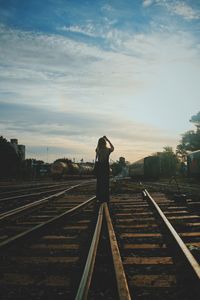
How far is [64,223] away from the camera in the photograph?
6434 millimetres

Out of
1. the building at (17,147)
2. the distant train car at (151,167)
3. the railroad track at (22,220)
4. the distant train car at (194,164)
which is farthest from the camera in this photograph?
the building at (17,147)

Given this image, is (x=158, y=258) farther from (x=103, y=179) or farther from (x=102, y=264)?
(x=103, y=179)

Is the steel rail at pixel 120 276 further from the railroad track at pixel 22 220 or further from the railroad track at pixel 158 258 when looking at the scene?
the railroad track at pixel 22 220

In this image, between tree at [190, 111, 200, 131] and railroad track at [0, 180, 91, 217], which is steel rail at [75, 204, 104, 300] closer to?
railroad track at [0, 180, 91, 217]

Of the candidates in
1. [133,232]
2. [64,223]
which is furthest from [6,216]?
[133,232]

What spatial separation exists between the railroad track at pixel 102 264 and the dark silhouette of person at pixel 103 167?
3404mm

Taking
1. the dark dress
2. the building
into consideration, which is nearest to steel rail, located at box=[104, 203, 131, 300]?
the dark dress

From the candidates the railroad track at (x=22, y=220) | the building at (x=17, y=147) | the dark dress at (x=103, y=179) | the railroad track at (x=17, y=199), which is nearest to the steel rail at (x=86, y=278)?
the railroad track at (x=22, y=220)

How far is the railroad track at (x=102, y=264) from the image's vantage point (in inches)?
114

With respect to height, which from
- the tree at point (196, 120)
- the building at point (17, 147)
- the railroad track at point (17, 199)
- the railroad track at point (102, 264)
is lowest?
the railroad track at point (102, 264)

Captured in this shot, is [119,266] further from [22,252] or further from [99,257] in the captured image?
[22,252]

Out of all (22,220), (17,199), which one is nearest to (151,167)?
(17,199)

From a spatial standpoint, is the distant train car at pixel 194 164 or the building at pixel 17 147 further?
the building at pixel 17 147

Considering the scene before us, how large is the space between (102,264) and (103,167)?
5808 millimetres
